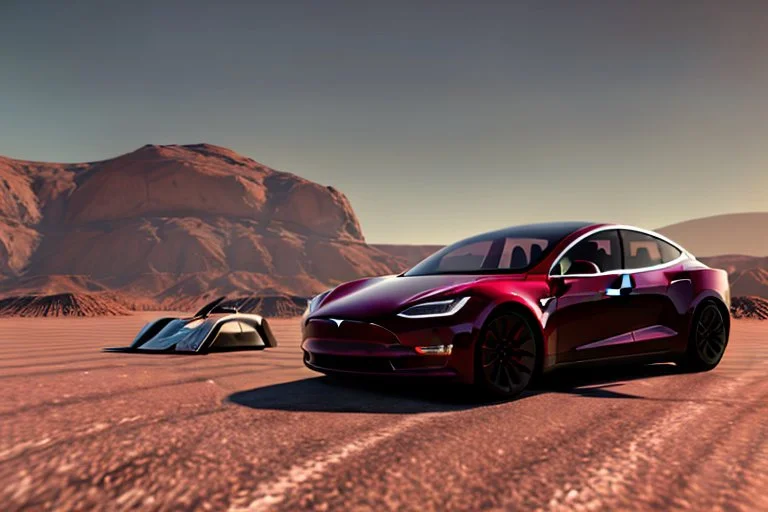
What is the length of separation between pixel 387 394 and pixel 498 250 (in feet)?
7.87

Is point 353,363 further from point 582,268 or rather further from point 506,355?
point 582,268

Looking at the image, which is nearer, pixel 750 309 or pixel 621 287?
pixel 621 287

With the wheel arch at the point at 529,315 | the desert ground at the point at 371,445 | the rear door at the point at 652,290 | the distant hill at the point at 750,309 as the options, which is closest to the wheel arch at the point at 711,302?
the rear door at the point at 652,290

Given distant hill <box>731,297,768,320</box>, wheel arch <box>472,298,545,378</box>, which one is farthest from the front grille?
distant hill <box>731,297,768,320</box>

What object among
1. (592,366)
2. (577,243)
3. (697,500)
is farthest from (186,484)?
(577,243)

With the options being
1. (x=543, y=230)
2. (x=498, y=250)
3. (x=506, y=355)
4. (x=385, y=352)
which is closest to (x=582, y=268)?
(x=543, y=230)

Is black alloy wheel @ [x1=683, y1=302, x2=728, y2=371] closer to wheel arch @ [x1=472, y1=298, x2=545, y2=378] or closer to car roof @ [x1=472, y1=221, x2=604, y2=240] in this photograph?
car roof @ [x1=472, y1=221, x2=604, y2=240]

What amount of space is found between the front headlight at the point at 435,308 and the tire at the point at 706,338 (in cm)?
293

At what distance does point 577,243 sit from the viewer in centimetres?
561

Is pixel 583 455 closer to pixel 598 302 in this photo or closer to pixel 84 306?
pixel 598 302

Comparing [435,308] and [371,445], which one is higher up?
[435,308]

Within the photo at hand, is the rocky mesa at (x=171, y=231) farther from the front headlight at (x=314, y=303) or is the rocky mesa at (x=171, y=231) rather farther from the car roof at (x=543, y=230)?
the front headlight at (x=314, y=303)

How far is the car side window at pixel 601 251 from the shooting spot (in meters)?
5.68

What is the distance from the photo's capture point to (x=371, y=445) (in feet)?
10.2
